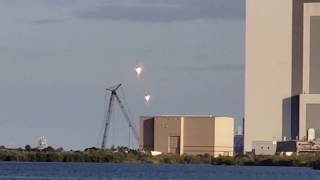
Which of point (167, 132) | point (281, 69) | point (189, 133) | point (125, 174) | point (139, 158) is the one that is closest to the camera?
point (125, 174)

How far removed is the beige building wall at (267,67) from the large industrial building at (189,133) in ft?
36.4

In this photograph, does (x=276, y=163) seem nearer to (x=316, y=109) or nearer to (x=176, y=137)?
(x=316, y=109)

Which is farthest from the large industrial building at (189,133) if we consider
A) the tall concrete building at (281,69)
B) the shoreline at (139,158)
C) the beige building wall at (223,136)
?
the tall concrete building at (281,69)

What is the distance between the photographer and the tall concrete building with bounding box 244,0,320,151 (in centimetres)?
13250

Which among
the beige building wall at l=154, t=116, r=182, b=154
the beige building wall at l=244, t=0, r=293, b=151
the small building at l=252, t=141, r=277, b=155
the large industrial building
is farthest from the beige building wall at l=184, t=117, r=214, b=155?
the beige building wall at l=244, t=0, r=293, b=151

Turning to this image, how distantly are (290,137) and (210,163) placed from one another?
11.6 m

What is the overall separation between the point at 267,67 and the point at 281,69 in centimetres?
245

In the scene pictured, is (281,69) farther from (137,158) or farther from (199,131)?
(137,158)

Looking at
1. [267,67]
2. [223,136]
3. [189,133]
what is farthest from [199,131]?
[267,67]

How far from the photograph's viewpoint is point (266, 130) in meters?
137

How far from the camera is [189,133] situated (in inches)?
5846

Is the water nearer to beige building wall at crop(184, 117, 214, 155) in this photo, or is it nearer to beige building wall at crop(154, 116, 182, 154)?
beige building wall at crop(154, 116, 182, 154)

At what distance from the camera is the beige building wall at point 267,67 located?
13400 centimetres

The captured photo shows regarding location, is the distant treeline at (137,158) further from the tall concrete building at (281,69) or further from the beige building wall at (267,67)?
the beige building wall at (267,67)
